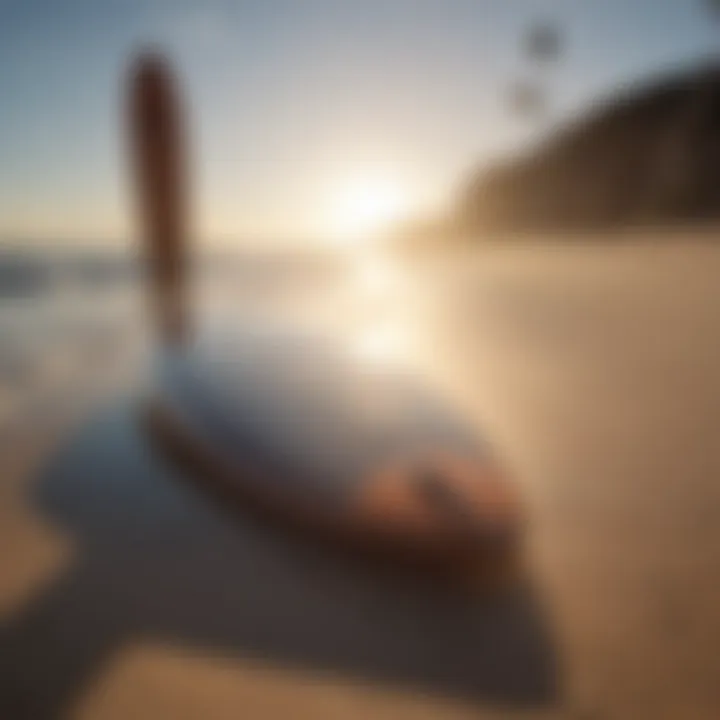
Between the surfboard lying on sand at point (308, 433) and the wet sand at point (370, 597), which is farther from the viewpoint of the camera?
the surfboard lying on sand at point (308, 433)

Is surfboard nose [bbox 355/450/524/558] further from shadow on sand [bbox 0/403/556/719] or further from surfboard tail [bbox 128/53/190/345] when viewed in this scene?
surfboard tail [bbox 128/53/190/345]

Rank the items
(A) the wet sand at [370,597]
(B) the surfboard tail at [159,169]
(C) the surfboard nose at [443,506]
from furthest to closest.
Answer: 1. (B) the surfboard tail at [159,169]
2. (C) the surfboard nose at [443,506]
3. (A) the wet sand at [370,597]

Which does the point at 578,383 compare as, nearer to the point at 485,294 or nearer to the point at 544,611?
the point at 544,611

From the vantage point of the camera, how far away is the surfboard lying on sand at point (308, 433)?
2055mm

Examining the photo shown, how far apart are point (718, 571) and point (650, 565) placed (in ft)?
0.58

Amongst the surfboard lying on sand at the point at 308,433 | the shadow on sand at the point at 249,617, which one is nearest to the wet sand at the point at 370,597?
the shadow on sand at the point at 249,617

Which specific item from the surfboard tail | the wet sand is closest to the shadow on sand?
the wet sand

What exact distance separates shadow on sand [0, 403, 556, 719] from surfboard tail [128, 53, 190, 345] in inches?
49.2

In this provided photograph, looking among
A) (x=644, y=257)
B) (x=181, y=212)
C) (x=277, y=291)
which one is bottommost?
(x=277, y=291)

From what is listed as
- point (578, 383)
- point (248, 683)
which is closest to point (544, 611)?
point (248, 683)

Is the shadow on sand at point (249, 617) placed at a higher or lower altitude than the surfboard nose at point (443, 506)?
lower

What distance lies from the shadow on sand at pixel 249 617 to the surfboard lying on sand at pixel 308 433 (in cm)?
12

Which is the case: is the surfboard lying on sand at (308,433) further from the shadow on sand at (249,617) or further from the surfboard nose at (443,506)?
the shadow on sand at (249,617)

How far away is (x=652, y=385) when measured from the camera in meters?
3.46
